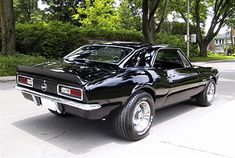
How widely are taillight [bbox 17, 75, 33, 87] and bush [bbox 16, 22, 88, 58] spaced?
12.1 meters

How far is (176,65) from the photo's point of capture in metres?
6.30

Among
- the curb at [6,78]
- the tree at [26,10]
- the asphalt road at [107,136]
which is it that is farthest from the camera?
the tree at [26,10]

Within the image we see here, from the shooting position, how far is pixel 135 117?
16.2 feet

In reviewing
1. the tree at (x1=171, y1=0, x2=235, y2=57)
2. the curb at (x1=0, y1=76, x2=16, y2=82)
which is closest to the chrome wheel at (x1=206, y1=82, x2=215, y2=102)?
the curb at (x1=0, y1=76, x2=16, y2=82)

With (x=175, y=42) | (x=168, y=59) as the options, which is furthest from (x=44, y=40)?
(x=175, y=42)

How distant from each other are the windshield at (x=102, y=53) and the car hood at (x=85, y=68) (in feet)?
0.62

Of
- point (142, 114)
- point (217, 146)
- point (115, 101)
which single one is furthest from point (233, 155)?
point (115, 101)

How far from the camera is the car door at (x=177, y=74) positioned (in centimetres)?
576

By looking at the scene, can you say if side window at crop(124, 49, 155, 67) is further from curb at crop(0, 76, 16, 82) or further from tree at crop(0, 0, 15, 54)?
tree at crop(0, 0, 15, 54)

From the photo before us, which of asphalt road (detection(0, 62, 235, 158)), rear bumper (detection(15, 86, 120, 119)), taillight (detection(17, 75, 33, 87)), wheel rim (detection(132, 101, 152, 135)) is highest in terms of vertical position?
taillight (detection(17, 75, 33, 87))

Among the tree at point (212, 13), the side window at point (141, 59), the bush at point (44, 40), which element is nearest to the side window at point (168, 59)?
the side window at point (141, 59)

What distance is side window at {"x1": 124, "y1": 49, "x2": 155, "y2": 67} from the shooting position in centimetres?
521

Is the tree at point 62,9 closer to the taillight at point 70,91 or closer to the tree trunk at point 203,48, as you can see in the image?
the tree trunk at point 203,48

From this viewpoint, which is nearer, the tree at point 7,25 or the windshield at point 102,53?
the windshield at point 102,53
